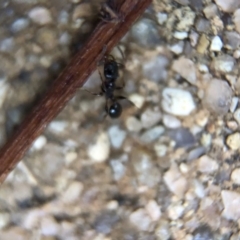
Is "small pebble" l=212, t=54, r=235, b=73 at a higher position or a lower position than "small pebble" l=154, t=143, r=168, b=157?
higher

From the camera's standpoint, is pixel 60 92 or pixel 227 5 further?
pixel 227 5

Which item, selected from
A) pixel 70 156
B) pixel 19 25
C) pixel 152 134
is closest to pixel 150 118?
pixel 152 134

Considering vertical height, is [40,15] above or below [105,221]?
above

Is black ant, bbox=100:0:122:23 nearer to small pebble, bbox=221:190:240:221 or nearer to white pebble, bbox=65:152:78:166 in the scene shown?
white pebble, bbox=65:152:78:166

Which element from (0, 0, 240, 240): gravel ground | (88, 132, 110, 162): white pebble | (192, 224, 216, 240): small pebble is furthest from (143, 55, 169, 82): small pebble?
(192, 224, 216, 240): small pebble

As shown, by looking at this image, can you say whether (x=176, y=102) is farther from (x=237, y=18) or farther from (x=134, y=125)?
(x=237, y=18)

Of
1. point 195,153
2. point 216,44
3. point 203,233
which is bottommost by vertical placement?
point 203,233
